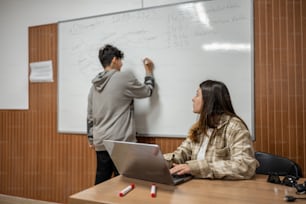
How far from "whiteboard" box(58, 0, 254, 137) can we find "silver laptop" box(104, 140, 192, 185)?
1.13 metres

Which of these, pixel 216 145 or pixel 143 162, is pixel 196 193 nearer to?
pixel 143 162

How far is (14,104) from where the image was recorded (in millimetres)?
3381

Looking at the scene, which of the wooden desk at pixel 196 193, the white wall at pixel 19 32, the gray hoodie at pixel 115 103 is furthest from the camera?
the white wall at pixel 19 32

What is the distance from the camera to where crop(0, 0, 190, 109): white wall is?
3.09 meters

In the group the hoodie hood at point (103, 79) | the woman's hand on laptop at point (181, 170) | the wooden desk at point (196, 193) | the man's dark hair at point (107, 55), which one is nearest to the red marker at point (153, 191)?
the wooden desk at point (196, 193)

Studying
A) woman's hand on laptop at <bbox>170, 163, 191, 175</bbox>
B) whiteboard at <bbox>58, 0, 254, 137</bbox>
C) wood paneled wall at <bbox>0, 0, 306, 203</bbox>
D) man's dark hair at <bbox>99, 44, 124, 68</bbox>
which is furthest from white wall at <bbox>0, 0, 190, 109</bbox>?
woman's hand on laptop at <bbox>170, 163, 191, 175</bbox>

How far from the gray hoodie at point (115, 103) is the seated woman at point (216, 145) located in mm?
810

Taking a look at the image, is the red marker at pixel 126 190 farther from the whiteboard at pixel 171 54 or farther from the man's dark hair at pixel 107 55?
the man's dark hair at pixel 107 55

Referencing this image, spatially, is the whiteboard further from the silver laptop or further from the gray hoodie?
the silver laptop

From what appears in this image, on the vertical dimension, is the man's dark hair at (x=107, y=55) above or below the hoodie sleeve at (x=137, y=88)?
above

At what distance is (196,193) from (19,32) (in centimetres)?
298

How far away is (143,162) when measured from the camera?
4.13 ft

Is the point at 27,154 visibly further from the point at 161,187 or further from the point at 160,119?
the point at 161,187

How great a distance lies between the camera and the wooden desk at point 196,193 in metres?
1.05
